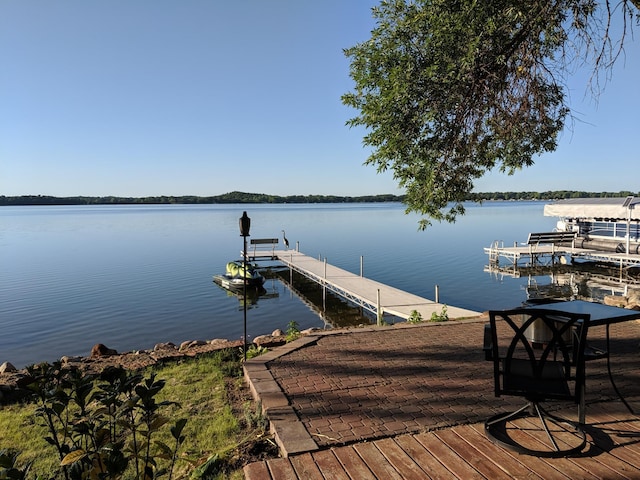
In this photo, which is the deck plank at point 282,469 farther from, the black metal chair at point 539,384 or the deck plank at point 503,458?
the black metal chair at point 539,384

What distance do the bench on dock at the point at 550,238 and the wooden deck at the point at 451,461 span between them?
77.6ft

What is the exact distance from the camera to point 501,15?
5.63 meters

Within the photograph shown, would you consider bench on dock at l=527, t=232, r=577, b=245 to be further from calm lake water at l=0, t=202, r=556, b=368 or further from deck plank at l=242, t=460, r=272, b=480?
deck plank at l=242, t=460, r=272, b=480

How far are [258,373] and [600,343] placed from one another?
4714mm

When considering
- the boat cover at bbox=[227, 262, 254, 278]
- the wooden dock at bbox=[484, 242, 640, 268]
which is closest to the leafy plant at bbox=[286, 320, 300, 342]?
the boat cover at bbox=[227, 262, 254, 278]

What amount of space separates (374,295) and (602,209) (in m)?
14.9

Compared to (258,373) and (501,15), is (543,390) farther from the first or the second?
(501,15)

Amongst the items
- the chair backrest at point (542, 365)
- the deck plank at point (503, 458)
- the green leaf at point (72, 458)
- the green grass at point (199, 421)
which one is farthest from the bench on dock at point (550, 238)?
the green leaf at point (72, 458)

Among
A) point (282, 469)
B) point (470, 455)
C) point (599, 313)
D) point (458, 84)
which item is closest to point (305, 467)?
point (282, 469)

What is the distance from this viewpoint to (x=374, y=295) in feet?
53.6

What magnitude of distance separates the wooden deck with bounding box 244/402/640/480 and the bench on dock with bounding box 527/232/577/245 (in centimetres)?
2364

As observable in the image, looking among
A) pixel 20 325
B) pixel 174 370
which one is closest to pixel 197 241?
pixel 20 325

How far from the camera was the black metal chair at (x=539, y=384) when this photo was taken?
2.86 meters

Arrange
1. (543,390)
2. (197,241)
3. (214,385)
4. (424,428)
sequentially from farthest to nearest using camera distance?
(197,241) < (214,385) < (424,428) < (543,390)
